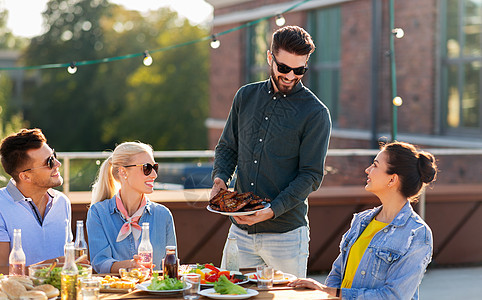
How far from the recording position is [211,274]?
3414mm

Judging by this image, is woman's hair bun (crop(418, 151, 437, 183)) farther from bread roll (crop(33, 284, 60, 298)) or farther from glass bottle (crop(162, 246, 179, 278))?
bread roll (crop(33, 284, 60, 298))

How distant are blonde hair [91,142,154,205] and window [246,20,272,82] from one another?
34.3ft

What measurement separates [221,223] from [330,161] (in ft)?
5.11

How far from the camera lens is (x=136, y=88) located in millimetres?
47750

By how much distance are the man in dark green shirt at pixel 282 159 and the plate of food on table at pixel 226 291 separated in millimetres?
658

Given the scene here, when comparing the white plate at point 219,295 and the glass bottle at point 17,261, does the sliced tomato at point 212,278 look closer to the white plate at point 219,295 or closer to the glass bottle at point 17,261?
the white plate at point 219,295

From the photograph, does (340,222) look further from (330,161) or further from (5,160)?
(5,160)

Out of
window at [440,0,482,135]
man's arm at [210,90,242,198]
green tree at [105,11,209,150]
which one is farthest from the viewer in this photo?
green tree at [105,11,209,150]

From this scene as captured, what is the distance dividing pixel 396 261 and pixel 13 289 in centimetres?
161

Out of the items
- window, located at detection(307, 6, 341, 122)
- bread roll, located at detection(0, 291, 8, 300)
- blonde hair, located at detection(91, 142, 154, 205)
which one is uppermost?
window, located at detection(307, 6, 341, 122)

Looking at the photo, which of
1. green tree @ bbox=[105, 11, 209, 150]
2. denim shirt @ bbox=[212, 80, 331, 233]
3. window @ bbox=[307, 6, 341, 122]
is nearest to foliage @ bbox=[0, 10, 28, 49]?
green tree @ bbox=[105, 11, 209, 150]

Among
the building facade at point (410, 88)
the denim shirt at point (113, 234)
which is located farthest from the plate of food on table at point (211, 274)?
the building facade at point (410, 88)

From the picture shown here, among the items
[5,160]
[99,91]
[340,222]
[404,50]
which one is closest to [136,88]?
[99,91]

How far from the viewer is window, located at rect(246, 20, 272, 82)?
1448 cm
